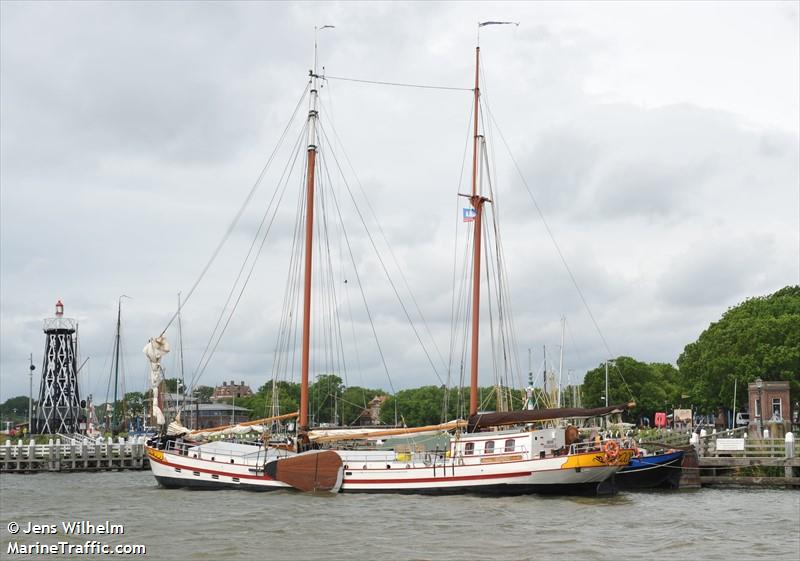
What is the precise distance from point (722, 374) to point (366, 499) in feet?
206

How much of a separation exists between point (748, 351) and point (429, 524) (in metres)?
69.1

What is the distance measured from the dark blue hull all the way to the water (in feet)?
5.06

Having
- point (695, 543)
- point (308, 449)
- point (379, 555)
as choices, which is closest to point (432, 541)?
point (379, 555)

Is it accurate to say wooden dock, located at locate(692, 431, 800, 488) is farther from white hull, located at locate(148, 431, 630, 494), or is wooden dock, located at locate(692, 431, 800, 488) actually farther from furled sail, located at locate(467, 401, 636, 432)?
white hull, located at locate(148, 431, 630, 494)

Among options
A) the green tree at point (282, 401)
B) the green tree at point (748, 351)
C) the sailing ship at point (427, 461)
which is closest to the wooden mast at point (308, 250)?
the sailing ship at point (427, 461)

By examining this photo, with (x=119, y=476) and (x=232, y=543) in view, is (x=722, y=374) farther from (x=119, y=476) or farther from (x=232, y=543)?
(x=232, y=543)

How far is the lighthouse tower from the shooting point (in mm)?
116625

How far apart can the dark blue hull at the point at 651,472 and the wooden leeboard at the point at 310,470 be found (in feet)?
52.2

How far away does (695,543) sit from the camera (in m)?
32.6

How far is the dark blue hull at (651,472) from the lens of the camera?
51375 mm

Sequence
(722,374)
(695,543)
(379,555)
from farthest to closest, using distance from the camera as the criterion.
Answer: (722,374) → (695,543) → (379,555)

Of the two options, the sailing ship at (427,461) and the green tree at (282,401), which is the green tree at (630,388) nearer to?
the green tree at (282,401)

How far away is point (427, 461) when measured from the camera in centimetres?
4784

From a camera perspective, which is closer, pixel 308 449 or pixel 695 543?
pixel 695 543
